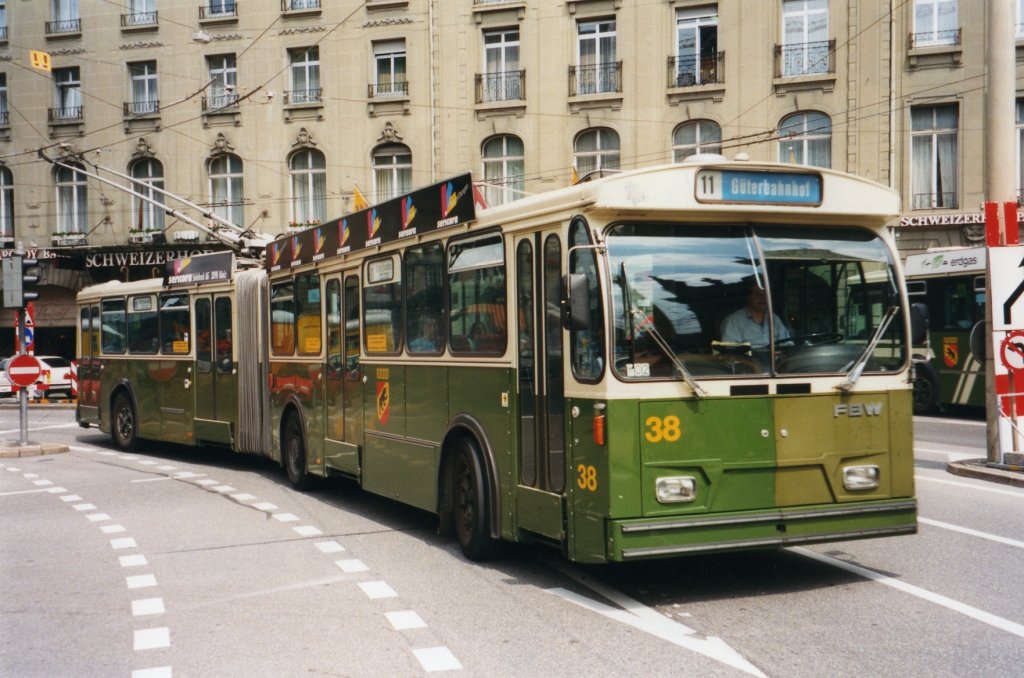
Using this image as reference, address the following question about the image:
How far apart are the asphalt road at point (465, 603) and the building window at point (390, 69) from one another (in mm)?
25033

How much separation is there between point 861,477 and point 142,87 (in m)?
35.6

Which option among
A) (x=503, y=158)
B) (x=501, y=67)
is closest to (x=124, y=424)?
(x=503, y=158)

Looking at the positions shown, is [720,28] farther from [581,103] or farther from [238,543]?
[238,543]

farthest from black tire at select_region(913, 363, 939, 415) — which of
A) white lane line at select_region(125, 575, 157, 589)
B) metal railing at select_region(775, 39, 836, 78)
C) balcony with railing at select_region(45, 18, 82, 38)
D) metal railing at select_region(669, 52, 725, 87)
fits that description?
balcony with railing at select_region(45, 18, 82, 38)

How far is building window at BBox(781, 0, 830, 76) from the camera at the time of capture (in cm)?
3081

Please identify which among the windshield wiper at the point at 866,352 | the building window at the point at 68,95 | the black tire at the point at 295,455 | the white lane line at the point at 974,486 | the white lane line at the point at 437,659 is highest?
the building window at the point at 68,95

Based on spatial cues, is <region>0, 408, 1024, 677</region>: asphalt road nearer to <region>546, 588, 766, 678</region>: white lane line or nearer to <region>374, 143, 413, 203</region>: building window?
<region>546, 588, 766, 678</region>: white lane line

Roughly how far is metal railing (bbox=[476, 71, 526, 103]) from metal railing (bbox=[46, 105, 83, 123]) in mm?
15000

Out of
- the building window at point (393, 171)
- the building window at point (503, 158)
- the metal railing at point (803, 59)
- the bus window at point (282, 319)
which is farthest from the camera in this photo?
the building window at point (393, 171)

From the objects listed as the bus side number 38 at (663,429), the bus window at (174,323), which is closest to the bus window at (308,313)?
the bus window at (174,323)

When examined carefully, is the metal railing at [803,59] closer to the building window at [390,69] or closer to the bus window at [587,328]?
the building window at [390,69]

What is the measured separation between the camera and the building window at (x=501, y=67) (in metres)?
33.4

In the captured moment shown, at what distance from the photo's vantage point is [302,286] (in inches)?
515

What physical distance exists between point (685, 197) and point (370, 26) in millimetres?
29575
